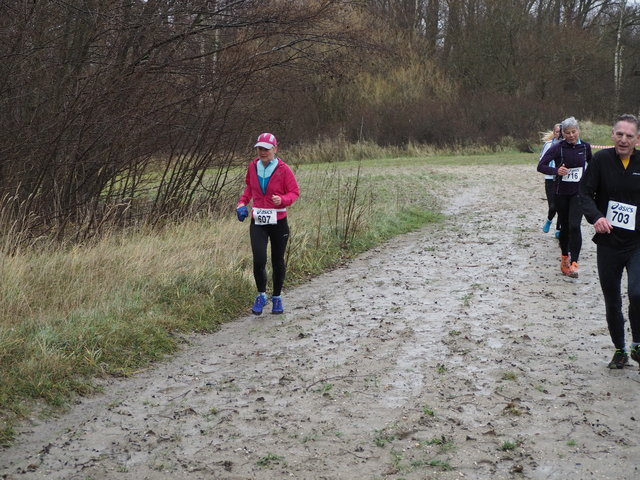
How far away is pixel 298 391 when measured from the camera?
6250mm

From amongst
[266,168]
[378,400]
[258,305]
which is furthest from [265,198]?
[378,400]

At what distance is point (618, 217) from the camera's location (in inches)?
263

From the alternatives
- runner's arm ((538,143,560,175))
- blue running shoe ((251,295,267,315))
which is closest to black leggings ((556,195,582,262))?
runner's arm ((538,143,560,175))

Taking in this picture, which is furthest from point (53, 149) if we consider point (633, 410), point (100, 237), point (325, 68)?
point (633, 410)

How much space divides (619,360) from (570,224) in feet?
13.9

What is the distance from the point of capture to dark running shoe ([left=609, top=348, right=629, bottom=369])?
6680 millimetres

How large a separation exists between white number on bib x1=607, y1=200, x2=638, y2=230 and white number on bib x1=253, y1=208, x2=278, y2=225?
136 inches

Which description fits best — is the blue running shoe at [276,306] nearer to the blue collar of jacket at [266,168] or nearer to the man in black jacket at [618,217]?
the blue collar of jacket at [266,168]

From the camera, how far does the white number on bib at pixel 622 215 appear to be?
6598mm

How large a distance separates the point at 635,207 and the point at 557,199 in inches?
179

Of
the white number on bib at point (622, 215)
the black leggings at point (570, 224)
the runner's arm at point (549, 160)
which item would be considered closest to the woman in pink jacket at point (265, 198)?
the white number on bib at point (622, 215)

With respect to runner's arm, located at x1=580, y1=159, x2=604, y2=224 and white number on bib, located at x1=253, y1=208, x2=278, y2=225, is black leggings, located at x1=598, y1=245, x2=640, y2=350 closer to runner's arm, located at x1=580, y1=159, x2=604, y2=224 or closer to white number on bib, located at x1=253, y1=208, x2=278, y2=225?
runner's arm, located at x1=580, y1=159, x2=604, y2=224

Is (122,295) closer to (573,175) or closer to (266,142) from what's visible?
(266,142)

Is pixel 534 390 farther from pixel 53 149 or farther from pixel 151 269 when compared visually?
pixel 53 149
